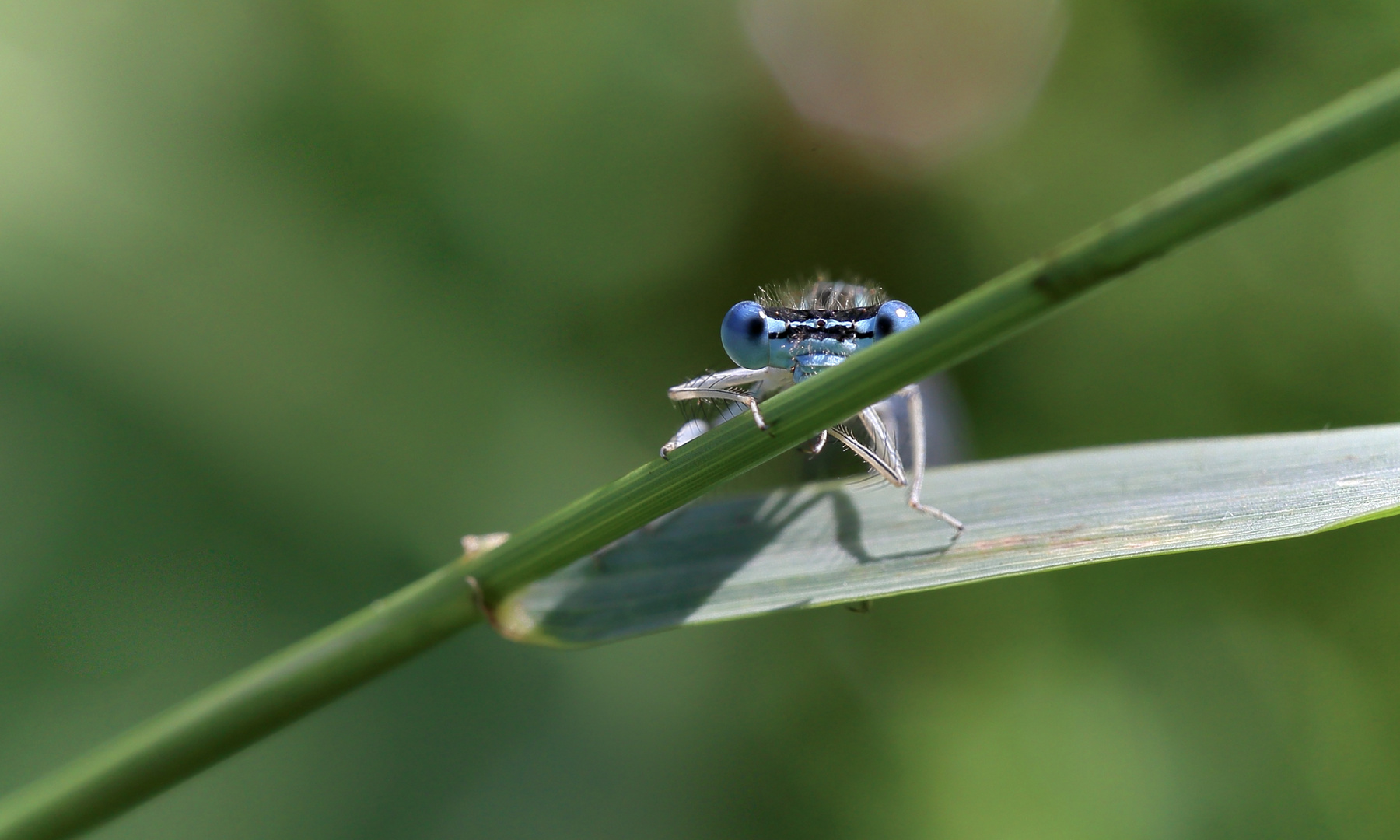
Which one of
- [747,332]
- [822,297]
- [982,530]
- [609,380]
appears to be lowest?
[982,530]

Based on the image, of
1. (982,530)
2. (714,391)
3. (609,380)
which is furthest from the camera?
(609,380)

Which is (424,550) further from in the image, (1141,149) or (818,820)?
(1141,149)

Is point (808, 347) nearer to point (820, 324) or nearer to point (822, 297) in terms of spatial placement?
point (820, 324)

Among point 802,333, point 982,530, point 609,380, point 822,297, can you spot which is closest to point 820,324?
point 802,333

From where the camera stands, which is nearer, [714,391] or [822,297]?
[714,391]

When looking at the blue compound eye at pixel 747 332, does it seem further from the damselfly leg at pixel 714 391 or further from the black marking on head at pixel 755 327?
the damselfly leg at pixel 714 391

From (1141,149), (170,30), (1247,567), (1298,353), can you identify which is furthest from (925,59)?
(170,30)

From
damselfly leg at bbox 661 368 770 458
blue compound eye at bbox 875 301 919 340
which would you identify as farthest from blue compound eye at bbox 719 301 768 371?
blue compound eye at bbox 875 301 919 340
